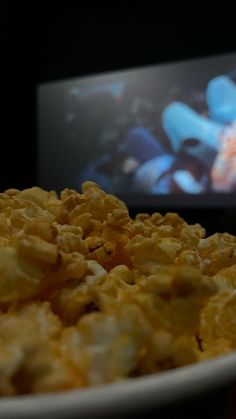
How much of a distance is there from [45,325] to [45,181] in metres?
2.65

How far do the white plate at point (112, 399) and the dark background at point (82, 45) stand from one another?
2110 millimetres

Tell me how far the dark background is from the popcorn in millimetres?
1965

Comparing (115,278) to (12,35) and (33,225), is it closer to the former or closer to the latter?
(33,225)

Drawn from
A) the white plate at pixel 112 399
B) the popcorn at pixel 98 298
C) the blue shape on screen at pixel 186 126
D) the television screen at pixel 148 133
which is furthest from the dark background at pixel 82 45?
the white plate at pixel 112 399

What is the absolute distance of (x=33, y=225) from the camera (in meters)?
0.27

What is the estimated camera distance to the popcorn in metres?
0.21

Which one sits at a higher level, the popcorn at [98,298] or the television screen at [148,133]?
the popcorn at [98,298]

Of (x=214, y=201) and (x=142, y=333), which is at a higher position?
(x=142, y=333)

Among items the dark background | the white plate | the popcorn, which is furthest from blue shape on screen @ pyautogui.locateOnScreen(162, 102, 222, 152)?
the white plate

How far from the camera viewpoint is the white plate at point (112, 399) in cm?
18

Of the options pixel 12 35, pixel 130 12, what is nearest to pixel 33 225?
pixel 130 12

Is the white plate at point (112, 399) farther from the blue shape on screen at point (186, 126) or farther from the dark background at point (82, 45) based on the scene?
the blue shape on screen at point (186, 126)

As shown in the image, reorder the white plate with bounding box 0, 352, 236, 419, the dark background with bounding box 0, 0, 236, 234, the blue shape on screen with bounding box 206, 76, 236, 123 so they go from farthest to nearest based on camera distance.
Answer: the dark background with bounding box 0, 0, 236, 234 < the blue shape on screen with bounding box 206, 76, 236, 123 < the white plate with bounding box 0, 352, 236, 419

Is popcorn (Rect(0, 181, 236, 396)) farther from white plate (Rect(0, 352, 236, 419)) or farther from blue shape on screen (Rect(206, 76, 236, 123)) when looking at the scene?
blue shape on screen (Rect(206, 76, 236, 123))
